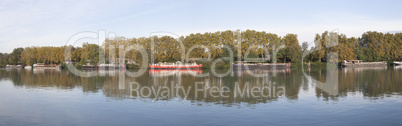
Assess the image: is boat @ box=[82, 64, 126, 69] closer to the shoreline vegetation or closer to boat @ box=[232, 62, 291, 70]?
the shoreline vegetation

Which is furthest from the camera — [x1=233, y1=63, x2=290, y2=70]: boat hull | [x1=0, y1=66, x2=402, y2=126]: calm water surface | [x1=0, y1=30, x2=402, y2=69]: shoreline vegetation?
[x1=0, y1=30, x2=402, y2=69]: shoreline vegetation

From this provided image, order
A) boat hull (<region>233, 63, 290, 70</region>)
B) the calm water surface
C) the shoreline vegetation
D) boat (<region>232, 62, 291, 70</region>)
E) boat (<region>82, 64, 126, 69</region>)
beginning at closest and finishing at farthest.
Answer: the calm water surface
boat hull (<region>233, 63, 290, 70</region>)
boat (<region>232, 62, 291, 70</region>)
boat (<region>82, 64, 126, 69</region>)
the shoreline vegetation

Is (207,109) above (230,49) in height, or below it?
below

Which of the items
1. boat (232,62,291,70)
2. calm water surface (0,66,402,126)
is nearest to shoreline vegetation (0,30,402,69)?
boat (232,62,291,70)

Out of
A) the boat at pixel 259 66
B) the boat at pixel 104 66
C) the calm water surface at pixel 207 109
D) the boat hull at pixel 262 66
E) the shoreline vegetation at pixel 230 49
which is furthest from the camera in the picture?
the shoreline vegetation at pixel 230 49

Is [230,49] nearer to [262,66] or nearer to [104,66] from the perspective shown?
[262,66]

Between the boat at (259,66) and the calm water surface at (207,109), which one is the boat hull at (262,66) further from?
the calm water surface at (207,109)

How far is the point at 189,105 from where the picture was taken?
21297 millimetres

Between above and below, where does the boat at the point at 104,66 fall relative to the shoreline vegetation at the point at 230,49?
below

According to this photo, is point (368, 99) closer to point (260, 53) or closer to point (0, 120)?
point (0, 120)

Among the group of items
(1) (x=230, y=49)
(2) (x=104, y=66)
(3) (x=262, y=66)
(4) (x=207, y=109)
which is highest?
(1) (x=230, y=49)

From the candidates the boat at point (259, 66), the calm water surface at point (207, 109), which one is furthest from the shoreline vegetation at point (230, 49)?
the calm water surface at point (207, 109)

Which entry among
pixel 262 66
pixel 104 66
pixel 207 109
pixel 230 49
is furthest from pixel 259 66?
pixel 207 109

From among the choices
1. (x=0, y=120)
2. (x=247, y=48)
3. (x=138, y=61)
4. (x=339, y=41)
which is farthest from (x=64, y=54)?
(x=0, y=120)
